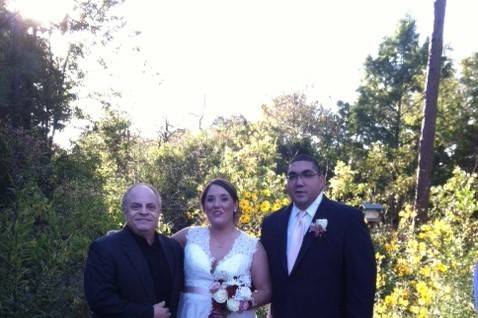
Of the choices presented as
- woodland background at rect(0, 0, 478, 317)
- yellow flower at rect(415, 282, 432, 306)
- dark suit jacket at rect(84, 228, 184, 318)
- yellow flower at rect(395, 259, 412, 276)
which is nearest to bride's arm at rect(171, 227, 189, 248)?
dark suit jacket at rect(84, 228, 184, 318)

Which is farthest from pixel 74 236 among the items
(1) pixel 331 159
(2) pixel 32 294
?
(1) pixel 331 159

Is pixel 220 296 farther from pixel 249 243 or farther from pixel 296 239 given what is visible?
pixel 296 239

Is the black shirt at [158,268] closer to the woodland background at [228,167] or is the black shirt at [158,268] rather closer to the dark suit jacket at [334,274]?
the dark suit jacket at [334,274]

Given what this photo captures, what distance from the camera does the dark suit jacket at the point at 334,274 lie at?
3.11m

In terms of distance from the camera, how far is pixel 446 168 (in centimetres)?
2317

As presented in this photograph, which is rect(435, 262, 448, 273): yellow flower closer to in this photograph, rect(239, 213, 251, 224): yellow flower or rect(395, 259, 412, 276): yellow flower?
rect(395, 259, 412, 276): yellow flower

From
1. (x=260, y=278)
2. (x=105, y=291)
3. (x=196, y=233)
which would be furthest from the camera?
(x=196, y=233)

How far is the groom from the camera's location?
10.3ft

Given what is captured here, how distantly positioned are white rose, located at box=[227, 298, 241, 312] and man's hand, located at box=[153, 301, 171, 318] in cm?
40

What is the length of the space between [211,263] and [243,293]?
0.32m

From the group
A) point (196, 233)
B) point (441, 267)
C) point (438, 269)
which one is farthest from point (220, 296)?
point (438, 269)

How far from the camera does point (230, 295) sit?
3.36 meters

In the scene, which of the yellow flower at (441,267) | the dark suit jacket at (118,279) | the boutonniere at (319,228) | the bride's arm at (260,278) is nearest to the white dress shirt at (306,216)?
the boutonniere at (319,228)

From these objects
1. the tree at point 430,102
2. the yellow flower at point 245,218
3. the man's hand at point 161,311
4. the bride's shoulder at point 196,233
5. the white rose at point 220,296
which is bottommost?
the man's hand at point 161,311
